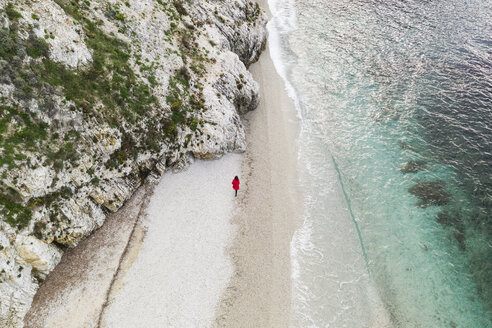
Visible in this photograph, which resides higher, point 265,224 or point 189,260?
point 189,260

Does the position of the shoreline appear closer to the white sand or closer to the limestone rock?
the white sand

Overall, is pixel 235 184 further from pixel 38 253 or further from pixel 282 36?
pixel 282 36

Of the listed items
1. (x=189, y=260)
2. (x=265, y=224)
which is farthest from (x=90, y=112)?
(x=265, y=224)

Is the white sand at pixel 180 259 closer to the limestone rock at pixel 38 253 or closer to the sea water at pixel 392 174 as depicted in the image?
the limestone rock at pixel 38 253

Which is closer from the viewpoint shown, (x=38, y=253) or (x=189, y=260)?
(x=38, y=253)

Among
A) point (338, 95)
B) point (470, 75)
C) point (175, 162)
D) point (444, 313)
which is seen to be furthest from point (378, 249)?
point (470, 75)

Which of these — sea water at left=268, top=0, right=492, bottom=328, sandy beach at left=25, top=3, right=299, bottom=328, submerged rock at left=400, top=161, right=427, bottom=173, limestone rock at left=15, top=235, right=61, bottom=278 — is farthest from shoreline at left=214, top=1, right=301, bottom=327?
submerged rock at left=400, top=161, right=427, bottom=173

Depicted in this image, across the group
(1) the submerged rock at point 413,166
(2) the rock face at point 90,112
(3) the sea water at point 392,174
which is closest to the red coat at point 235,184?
(2) the rock face at point 90,112
